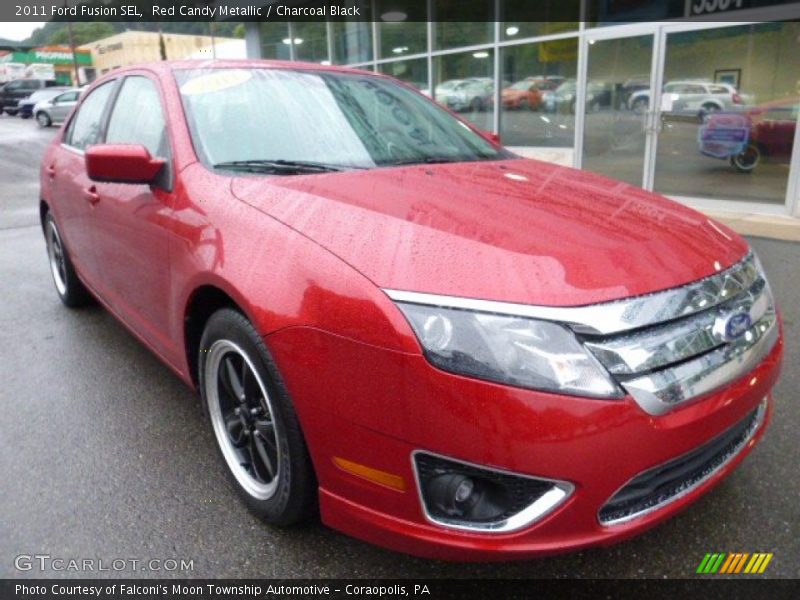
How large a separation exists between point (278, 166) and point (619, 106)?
7719 millimetres

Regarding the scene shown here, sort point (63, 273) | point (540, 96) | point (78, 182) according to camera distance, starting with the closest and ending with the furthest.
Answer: point (78, 182)
point (63, 273)
point (540, 96)

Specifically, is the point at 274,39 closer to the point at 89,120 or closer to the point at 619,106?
the point at 619,106

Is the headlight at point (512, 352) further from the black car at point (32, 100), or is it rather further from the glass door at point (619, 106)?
the black car at point (32, 100)

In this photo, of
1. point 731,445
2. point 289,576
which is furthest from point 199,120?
point 731,445

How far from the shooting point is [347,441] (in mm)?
1625

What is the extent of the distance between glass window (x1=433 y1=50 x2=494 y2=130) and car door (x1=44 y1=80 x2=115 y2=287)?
26.2 ft

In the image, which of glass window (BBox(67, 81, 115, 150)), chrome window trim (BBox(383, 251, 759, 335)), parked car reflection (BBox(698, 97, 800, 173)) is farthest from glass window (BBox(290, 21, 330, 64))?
chrome window trim (BBox(383, 251, 759, 335))

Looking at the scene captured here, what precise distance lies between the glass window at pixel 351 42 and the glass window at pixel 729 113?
273 inches

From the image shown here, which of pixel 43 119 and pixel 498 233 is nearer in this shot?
pixel 498 233

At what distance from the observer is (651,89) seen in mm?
8195

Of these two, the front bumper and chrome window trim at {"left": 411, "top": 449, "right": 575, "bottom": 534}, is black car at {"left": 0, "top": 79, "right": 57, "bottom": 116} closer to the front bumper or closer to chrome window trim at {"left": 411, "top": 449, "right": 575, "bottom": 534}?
A: the front bumper

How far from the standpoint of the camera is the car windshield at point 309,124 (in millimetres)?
2439

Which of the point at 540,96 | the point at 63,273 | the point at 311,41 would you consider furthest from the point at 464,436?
the point at 311,41

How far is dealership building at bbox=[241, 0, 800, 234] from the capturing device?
7465 millimetres
